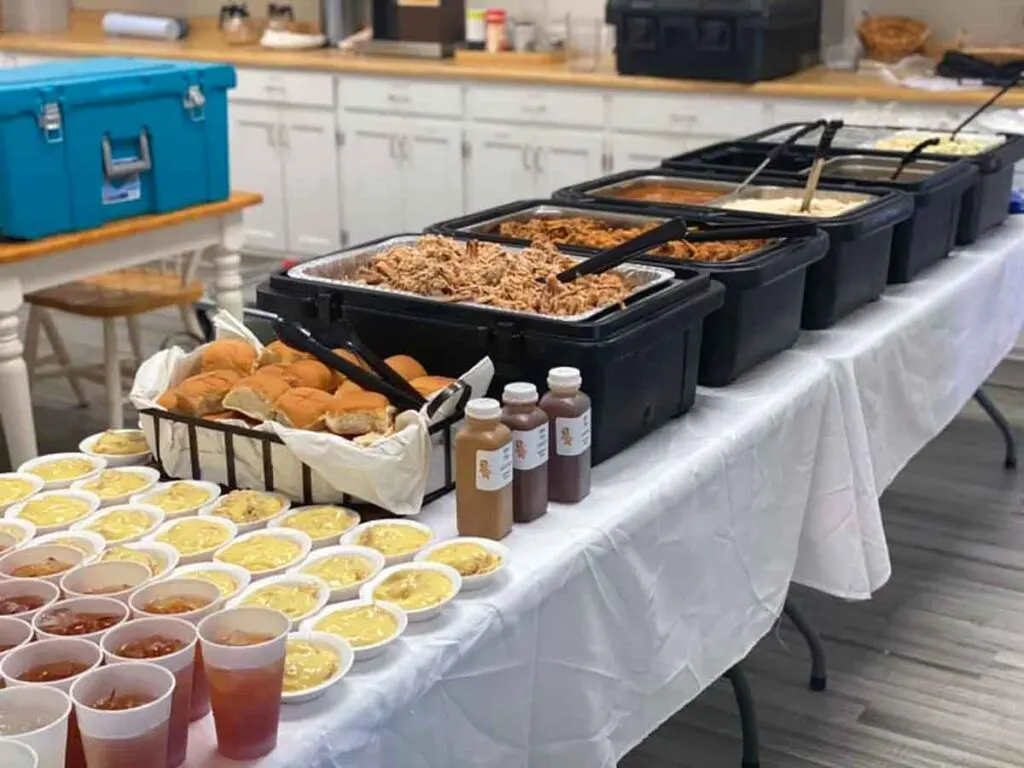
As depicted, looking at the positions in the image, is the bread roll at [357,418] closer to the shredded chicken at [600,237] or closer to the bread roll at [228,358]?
the bread roll at [228,358]

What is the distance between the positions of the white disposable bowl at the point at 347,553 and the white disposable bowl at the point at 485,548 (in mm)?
49

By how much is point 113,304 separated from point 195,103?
588 mm

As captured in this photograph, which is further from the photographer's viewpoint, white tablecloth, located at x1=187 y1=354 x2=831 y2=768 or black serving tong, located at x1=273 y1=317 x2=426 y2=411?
black serving tong, located at x1=273 y1=317 x2=426 y2=411

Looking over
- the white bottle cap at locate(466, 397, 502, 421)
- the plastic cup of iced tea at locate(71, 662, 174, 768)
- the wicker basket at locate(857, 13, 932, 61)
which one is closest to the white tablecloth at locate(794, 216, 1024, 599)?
the white bottle cap at locate(466, 397, 502, 421)

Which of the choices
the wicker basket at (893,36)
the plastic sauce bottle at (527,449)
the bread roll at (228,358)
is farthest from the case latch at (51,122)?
the wicker basket at (893,36)

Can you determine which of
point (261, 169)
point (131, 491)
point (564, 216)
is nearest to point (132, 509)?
point (131, 491)

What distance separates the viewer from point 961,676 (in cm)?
244

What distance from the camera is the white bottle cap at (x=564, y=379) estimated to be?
148 centimetres

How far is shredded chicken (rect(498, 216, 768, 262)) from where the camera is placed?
2.02 metres

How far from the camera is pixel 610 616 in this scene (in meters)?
1.50

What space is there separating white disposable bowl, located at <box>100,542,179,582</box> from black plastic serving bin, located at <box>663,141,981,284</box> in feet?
5.27

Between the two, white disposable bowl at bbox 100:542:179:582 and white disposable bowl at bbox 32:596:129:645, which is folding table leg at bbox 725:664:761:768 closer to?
white disposable bowl at bbox 100:542:179:582

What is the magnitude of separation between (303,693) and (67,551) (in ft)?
1.16

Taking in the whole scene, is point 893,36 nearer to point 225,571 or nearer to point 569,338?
point 569,338
